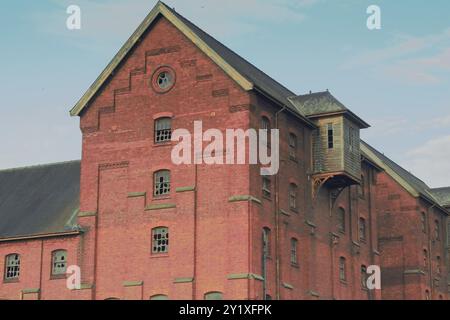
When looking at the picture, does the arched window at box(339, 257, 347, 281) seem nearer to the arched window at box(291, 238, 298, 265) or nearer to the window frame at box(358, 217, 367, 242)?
the window frame at box(358, 217, 367, 242)

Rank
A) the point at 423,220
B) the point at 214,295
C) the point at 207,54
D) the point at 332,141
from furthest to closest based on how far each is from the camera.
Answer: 1. the point at 423,220
2. the point at 332,141
3. the point at 207,54
4. the point at 214,295

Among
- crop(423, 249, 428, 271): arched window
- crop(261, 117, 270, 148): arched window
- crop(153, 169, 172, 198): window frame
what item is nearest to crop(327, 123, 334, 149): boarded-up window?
crop(261, 117, 270, 148): arched window

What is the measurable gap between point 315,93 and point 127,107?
10.6 meters

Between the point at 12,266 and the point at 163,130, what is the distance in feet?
37.2

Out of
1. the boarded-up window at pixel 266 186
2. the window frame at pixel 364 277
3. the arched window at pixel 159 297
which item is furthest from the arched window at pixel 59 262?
the window frame at pixel 364 277

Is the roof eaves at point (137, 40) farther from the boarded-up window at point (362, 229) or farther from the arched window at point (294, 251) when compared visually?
the boarded-up window at point (362, 229)

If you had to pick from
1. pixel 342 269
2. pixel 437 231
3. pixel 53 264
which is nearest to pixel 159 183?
pixel 53 264

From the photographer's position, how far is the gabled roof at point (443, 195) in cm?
6950

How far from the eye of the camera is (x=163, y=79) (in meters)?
47.3

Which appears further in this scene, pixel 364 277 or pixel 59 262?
pixel 364 277

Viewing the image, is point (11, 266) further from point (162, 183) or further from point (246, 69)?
point (246, 69)

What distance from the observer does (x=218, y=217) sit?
1732 inches
